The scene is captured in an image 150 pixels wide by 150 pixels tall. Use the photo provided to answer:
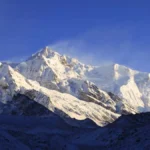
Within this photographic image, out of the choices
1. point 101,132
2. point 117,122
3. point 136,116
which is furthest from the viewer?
point 136,116

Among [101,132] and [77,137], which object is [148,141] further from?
[77,137]

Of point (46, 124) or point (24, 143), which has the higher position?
point (46, 124)

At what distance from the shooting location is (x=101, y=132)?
145m

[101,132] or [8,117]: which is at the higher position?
[8,117]

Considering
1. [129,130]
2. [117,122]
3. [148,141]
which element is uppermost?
[117,122]

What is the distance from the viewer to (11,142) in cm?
12594

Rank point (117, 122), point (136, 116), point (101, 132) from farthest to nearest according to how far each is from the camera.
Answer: point (136, 116), point (117, 122), point (101, 132)

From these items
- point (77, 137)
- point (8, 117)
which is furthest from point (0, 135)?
point (8, 117)

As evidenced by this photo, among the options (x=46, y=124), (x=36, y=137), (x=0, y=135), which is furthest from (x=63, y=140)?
(x=46, y=124)

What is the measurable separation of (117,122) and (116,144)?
54.8 m

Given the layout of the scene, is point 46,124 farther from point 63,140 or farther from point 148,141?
point 148,141

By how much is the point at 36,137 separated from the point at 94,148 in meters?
20.7

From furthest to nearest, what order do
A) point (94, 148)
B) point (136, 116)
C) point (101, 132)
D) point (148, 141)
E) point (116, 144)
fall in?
1. point (136, 116)
2. point (101, 132)
3. point (94, 148)
4. point (116, 144)
5. point (148, 141)

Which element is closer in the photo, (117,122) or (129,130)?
(129,130)
